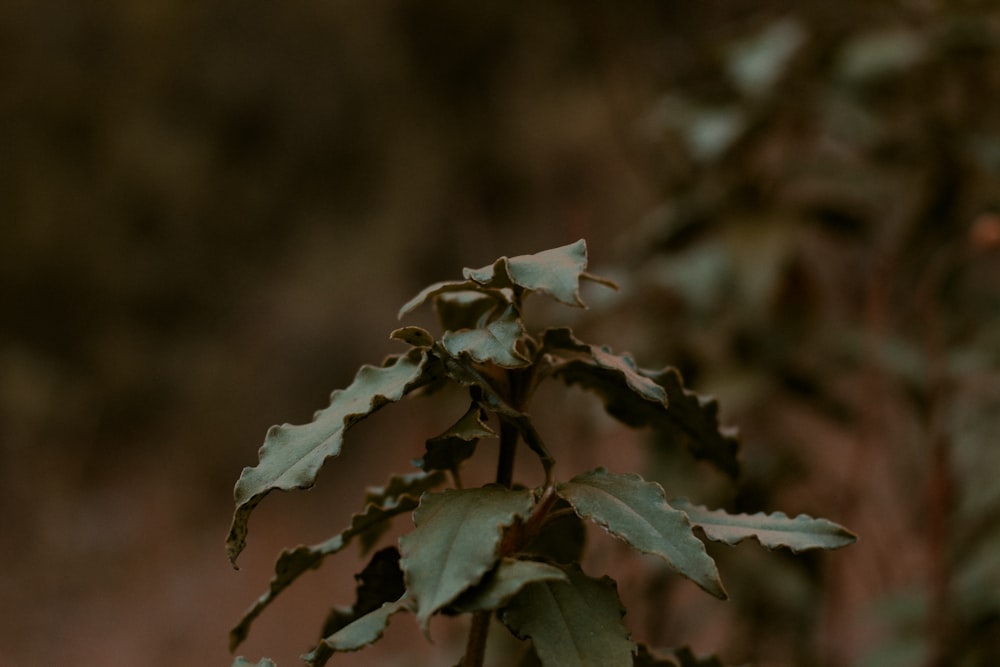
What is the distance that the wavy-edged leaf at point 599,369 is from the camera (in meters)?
0.48

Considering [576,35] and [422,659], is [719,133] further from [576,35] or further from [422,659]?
[576,35]

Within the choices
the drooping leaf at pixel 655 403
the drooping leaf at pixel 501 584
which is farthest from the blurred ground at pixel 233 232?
the drooping leaf at pixel 501 584

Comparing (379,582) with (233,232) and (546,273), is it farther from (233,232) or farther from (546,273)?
(233,232)

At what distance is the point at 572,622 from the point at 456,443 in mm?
117

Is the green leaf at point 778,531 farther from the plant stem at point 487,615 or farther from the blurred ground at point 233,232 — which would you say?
the blurred ground at point 233,232

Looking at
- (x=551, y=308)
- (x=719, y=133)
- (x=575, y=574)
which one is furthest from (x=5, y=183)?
(x=575, y=574)

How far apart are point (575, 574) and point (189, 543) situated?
3.59 metres

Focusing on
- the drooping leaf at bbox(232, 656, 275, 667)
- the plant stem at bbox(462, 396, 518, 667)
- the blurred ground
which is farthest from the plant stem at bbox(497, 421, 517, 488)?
the blurred ground

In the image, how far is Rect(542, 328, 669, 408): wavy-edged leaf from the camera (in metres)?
0.48

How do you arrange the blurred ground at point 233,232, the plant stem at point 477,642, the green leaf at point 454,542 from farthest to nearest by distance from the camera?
the blurred ground at point 233,232 → the plant stem at point 477,642 → the green leaf at point 454,542

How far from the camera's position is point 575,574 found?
1.58 feet

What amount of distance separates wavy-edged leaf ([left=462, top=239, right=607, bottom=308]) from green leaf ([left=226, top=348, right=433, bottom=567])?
0.05m

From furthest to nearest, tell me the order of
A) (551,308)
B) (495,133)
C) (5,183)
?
1. (5,183)
2. (495,133)
3. (551,308)

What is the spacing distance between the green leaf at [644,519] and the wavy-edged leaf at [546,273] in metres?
0.10
